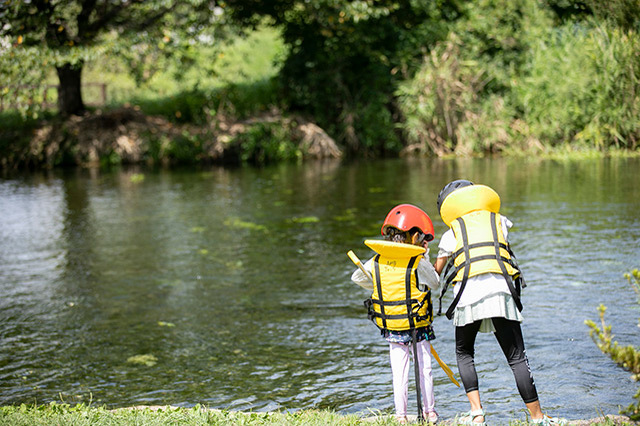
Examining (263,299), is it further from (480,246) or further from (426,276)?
(480,246)

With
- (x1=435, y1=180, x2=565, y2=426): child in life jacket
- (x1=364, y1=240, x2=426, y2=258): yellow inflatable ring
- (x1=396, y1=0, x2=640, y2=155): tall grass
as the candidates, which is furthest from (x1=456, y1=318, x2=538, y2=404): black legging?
(x1=396, y1=0, x2=640, y2=155): tall grass

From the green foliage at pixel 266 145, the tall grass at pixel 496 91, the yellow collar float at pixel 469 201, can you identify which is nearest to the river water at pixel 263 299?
the yellow collar float at pixel 469 201

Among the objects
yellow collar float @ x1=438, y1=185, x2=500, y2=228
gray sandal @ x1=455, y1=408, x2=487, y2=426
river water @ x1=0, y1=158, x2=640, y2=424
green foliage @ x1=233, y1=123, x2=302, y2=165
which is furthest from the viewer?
green foliage @ x1=233, y1=123, x2=302, y2=165

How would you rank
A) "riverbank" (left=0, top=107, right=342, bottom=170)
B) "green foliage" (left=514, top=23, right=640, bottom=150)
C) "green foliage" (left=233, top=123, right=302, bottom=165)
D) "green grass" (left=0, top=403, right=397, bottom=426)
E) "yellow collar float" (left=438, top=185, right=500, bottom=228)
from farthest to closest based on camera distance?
"green foliage" (left=233, top=123, right=302, bottom=165) → "riverbank" (left=0, top=107, right=342, bottom=170) → "green foliage" (left=514, top=23, right=640, bottom=150) → "yellow collar float" (left=438, top=185, right=500, bottom=228) → "green grass" (left=0, top=403, right=397, bottom=426)

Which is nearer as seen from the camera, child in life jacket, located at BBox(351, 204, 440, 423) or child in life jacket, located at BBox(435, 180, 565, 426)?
child in life jacket, located at BBox(435, 180, 565, 426)

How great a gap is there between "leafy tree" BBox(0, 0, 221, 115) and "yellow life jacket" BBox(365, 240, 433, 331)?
17823 millimetres

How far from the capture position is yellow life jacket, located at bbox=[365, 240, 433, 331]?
5.18 meters

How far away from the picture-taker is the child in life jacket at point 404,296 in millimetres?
5188

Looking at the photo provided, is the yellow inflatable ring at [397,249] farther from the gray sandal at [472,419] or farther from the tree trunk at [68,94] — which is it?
→ the tree trunk at [68,94]

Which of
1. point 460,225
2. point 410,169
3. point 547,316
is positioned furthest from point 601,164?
point 460,225

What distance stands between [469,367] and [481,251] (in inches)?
30.3

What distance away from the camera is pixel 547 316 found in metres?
8.22

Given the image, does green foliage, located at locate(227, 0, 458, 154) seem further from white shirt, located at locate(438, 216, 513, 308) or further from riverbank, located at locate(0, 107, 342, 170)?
white shirt, located at locate(438, 216, 513, 308)

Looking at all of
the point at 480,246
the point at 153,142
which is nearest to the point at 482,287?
the point at 480,246
